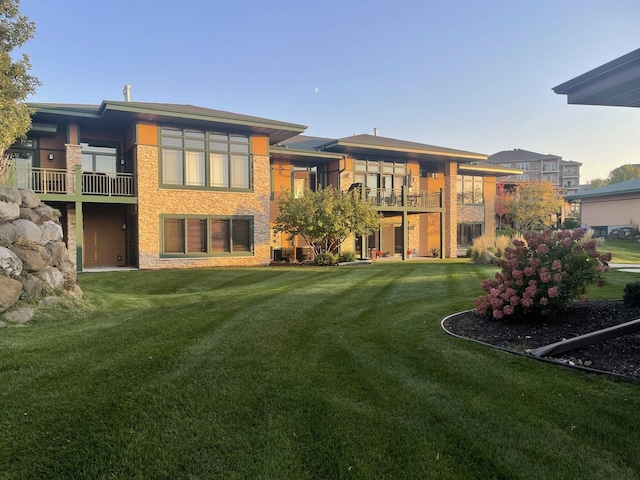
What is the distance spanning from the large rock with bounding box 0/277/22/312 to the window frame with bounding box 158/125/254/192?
10367mm

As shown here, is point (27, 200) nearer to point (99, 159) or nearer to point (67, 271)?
point (67, 271)

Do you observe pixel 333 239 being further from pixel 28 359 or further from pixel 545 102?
pixel 28 359

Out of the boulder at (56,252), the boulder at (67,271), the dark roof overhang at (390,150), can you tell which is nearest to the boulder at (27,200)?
the boulder at (56,252)

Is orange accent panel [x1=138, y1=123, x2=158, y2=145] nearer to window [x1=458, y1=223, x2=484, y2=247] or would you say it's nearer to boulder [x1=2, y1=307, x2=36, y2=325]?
boulder [x1=2, y1=307, x2=36, y2=325]

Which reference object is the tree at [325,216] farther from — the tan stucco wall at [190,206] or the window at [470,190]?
the window at [470,190]

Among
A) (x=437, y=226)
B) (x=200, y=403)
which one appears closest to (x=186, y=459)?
(x=200, y=403)

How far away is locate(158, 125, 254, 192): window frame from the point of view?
656 inches

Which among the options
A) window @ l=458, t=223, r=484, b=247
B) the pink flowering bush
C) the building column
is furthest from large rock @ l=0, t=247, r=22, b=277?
window @ l=458, t=223, r=484, b=247

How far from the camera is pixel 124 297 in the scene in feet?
32.8

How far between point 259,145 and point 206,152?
2.43 meters

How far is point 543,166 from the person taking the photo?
83750 millimetres

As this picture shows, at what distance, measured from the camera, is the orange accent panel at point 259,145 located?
18469mm

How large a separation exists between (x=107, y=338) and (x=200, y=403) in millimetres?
2764

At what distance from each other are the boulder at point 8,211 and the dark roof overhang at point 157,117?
7711 millimetres
